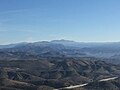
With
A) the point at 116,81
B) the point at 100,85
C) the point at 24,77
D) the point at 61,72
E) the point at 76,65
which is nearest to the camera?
the point at 100,85

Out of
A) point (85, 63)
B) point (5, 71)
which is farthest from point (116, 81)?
point (85, 63)

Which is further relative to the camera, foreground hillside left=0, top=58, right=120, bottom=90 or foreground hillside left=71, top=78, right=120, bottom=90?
foreground hillside left=0, top=58, right=120, bottom=90

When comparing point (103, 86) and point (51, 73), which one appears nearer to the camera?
point (103, 86)

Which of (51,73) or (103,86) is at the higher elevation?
(51,73)

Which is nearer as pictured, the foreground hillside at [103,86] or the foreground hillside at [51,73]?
the foreground hillside at [103,86]

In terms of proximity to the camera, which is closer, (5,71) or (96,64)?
(5,71)

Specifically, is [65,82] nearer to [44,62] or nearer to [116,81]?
[116,81]

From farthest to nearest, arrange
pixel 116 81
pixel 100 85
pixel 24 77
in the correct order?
pixel 24 77 → pixel 116 81 → pixel 100 85

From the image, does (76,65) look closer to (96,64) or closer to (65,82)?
(96,64)
